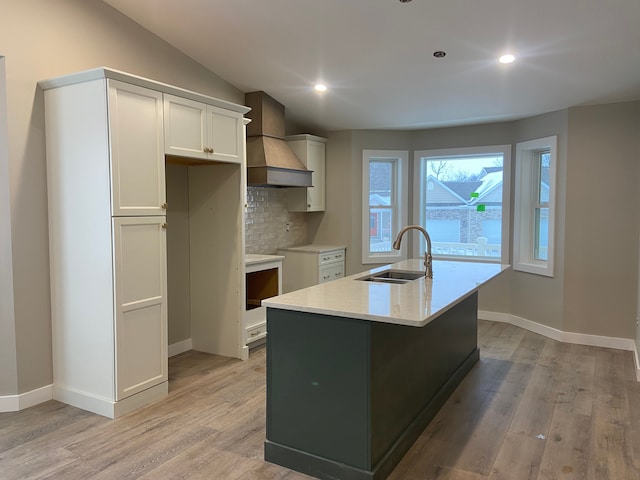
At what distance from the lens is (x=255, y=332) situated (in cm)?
445

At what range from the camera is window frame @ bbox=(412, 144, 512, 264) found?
Result: 5457 mm

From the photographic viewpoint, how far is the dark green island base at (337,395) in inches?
88.8

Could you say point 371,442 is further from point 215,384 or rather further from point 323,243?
point 323,243

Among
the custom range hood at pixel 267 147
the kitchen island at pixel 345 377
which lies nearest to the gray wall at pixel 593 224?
the kitchen island at pixel 345 377

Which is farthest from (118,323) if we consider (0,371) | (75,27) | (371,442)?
(75,27)

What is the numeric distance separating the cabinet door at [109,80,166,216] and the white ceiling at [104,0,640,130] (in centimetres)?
87

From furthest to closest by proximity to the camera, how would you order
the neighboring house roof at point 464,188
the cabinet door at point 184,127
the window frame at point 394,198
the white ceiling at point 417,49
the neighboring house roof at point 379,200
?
1. the neighboring house roof at point 379,200
2. the window frame at point 394,198
3. the neighboring house roof at point 464,188
4. the cabinet door at point 184,127
5. the white ceiling at point 417,49

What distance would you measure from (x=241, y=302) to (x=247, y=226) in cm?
124

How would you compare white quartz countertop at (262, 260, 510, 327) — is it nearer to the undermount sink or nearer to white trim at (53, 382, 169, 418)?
the undermount sink

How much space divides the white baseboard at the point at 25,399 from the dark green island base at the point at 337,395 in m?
1.78

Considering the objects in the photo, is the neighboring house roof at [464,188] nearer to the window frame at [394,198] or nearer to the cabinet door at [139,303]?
the window frame at [394,198]

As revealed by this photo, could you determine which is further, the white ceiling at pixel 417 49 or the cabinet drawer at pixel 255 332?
the cabinet drawer at pixel 255 332

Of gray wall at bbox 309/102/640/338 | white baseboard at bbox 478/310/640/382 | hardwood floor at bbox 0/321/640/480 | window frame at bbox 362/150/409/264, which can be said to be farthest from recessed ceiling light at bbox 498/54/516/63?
white baseboard at bbox 478/310/640/382

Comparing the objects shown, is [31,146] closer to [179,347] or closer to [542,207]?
[179,347]
